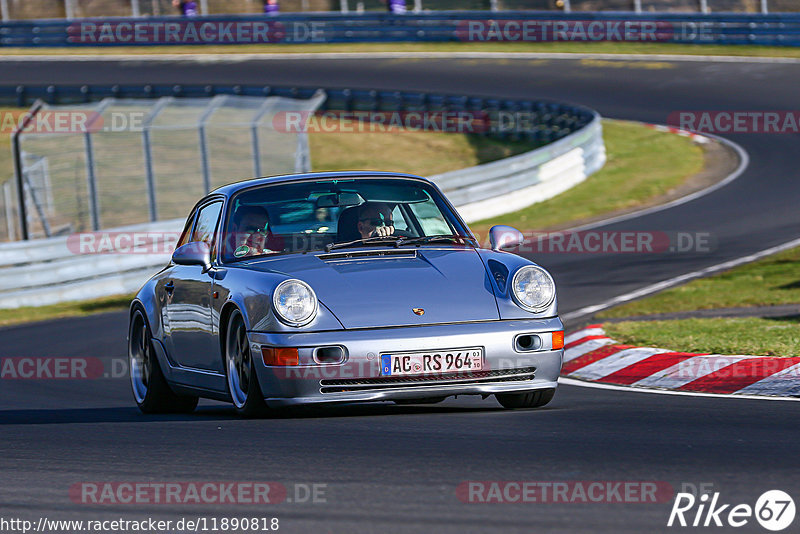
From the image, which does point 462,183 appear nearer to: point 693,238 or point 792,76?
point 693,238

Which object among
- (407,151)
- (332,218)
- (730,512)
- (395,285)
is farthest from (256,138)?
(730,512)

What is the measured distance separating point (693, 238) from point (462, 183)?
4.66 m

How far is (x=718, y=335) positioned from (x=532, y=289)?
3785 mm

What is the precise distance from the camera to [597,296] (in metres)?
14.1

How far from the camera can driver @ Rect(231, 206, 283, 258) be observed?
24.5 feet

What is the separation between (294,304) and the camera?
652 cm

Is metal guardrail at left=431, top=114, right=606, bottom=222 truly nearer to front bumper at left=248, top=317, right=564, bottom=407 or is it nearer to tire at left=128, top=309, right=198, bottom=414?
tire at left=128, top=309, right=198, bottom=414

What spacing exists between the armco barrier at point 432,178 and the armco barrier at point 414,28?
374 inches

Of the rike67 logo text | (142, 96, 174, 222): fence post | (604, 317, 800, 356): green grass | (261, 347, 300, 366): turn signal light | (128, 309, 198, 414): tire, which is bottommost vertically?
(142, 96, 174, 222): fence post

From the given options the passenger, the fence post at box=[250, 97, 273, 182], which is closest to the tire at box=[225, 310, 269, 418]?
the fence post at box=[250, 97, 273, 182]

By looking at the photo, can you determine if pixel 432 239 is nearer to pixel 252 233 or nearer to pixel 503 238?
pixel 503 238

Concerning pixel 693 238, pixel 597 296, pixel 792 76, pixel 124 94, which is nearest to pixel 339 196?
pixel 597 296

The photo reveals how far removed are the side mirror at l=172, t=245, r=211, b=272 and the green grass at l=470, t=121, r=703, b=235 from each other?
518 inches

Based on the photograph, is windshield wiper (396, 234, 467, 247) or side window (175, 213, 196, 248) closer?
windshield wiper (396, 234, 467, 247)
